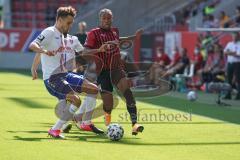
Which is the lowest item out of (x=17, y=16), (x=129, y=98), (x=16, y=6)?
(x=129, y=98)

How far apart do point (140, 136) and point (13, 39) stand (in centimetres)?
2926

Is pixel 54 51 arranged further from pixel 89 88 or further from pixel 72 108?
pixel 72 108

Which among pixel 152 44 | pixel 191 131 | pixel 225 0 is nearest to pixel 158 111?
pixel 191 131

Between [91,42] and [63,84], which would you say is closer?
[63,84]

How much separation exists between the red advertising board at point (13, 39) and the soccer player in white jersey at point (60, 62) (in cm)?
2900

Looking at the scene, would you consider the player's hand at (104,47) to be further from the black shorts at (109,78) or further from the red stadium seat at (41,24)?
the red stadium seat at (41,24)

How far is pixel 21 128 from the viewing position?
12898 millimetres

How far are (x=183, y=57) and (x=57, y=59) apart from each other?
637 inches

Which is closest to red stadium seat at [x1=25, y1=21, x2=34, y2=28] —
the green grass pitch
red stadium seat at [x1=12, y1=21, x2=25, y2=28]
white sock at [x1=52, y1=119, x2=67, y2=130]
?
red stadium seat at [x1=12, y1=21, x2=25, y2=28]

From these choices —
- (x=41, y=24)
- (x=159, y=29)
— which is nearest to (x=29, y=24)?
(x=41, y=24)

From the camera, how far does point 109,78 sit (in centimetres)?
1277

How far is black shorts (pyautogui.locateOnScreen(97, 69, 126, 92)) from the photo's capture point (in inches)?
495

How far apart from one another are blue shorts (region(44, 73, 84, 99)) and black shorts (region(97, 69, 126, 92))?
0.87 meters

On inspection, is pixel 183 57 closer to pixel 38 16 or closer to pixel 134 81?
pixel 134 81
